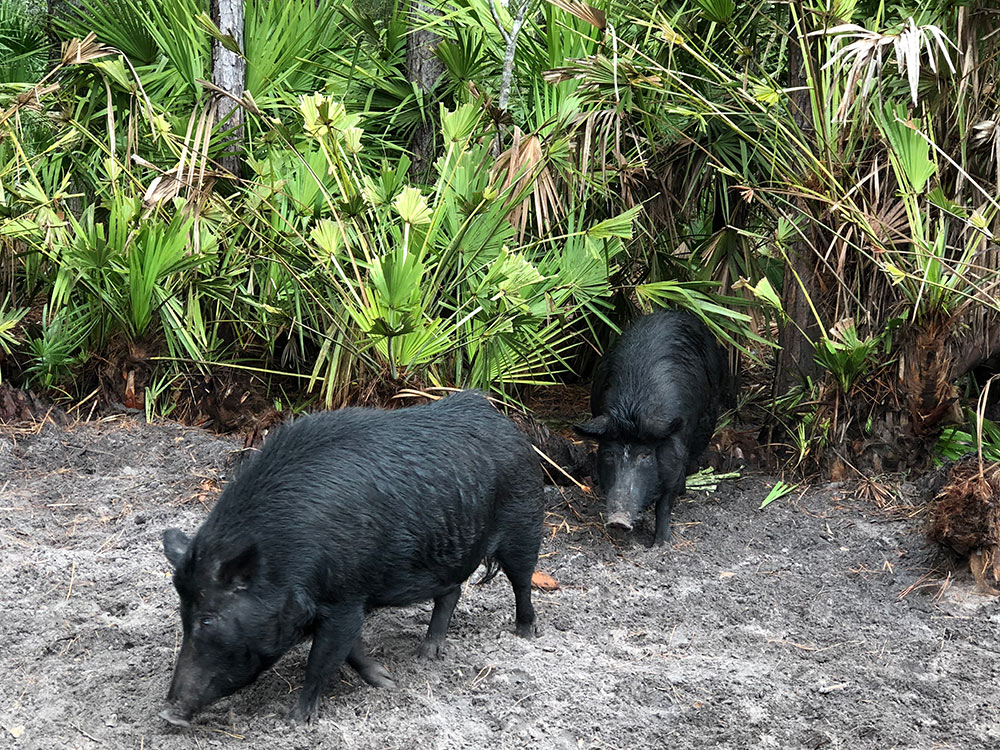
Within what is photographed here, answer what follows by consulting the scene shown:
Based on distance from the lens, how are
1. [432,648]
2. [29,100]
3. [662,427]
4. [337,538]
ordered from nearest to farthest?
1. [337,538]
2. [432,648]
3. [662,427]
4. [29,100]

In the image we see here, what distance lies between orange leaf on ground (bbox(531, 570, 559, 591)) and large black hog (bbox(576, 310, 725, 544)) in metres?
0.50

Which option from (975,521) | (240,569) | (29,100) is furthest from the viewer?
(29,100)

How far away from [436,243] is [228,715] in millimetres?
2891

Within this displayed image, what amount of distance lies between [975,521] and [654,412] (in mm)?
1714

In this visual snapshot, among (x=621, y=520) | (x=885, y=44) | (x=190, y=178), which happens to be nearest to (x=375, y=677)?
(x=621, y=520)

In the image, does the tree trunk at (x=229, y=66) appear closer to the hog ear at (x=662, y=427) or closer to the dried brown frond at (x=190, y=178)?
the dried brown frond at (x=190, y=178)

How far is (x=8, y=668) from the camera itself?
13.6 feet

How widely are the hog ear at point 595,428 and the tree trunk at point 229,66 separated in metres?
2.75

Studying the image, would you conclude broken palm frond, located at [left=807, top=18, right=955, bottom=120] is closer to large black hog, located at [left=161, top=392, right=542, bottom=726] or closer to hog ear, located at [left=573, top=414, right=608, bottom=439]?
hog ear, located at [left=573, top=414, right=608, bottom=439]

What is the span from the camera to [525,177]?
6086mm

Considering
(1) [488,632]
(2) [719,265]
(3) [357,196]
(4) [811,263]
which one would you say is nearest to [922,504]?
(4) [811,263]

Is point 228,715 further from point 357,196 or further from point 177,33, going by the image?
point 177,33

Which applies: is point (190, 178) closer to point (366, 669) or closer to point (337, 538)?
point (337, 538)

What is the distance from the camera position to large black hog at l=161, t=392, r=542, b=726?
371cm
